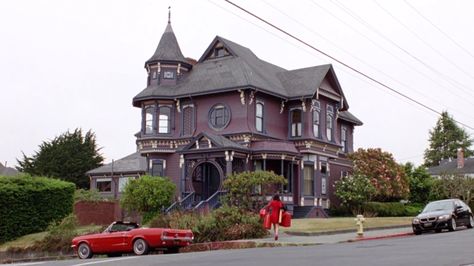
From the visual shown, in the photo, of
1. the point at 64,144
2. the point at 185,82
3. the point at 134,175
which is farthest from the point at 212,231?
the point at 64,144

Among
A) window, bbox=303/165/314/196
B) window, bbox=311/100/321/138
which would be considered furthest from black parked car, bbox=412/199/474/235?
window, bbox=311/100/321/138

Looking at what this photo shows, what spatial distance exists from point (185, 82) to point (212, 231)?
711 inches

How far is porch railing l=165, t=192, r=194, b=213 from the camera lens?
34.9 m

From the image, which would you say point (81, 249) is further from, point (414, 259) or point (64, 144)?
point (64, 144)

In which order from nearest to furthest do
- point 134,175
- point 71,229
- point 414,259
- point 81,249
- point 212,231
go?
point 414,259 < point 81,249 < point 212,231 < point 71,229 < point 134,175

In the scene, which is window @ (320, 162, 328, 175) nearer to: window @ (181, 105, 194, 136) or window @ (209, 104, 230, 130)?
window @ (209, 104, 230, 130)

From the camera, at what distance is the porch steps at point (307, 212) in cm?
3859

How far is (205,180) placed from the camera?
3925cm

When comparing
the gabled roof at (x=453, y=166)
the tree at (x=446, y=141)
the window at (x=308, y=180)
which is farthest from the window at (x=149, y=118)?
the tree at (x=446, y=141)

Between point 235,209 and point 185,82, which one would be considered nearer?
point 235,209

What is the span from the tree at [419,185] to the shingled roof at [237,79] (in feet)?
41.0

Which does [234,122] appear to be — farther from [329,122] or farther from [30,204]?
[30,204]

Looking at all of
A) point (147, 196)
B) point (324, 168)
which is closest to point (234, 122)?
point (324, 168)

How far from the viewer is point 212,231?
25.3m
